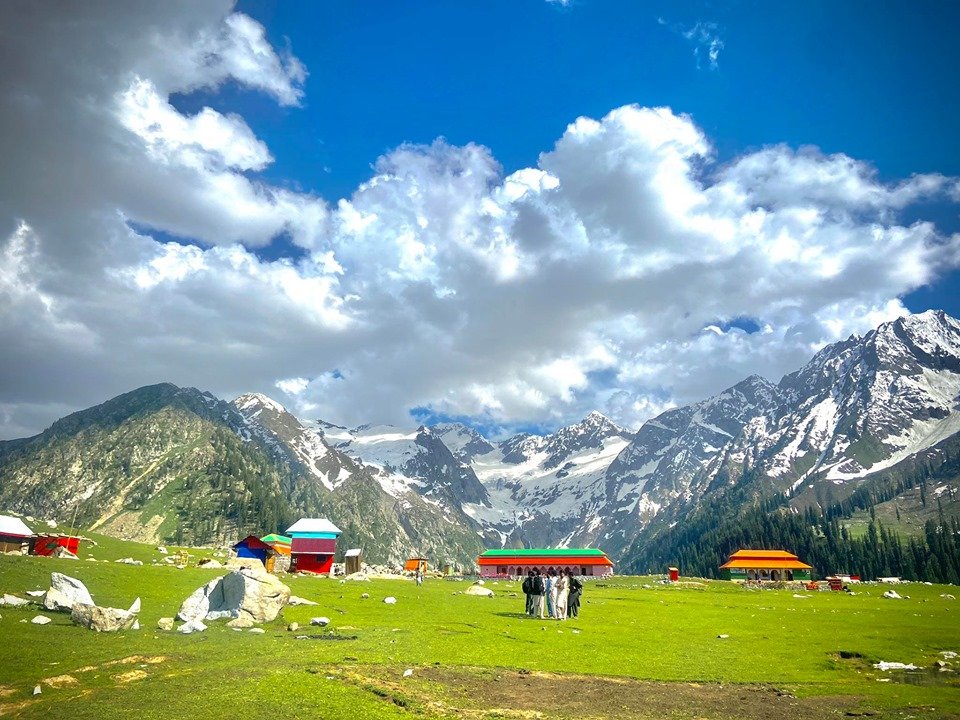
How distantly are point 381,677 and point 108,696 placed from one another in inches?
283

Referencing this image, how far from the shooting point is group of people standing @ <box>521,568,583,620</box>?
1503 inches

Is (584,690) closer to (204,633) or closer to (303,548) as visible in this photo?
(204,633)

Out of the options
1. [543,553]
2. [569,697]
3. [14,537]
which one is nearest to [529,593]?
[569,697]

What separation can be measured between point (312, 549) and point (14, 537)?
50686 millimetres

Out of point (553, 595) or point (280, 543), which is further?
point (280, 543)

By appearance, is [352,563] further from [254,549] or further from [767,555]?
[767,555]

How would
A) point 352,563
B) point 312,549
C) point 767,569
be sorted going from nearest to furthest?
point 352,563 < point 312,549 < point 767,569

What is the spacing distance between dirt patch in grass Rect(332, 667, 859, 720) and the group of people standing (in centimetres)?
1731

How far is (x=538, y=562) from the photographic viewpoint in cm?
18362

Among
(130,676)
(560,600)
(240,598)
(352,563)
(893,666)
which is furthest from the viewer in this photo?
(352,563)

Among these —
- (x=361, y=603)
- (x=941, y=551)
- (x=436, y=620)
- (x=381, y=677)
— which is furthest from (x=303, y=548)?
(x=941, y=551)

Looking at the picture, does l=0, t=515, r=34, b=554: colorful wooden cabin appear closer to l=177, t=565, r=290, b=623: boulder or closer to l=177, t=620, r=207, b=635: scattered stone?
l=177, t=565, r=290, b=623: boulder

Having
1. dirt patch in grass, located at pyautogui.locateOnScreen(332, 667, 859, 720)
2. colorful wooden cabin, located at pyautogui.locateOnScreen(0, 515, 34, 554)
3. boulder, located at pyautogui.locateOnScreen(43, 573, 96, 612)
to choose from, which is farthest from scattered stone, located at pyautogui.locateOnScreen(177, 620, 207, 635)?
colorful wooden cabin, located at pyautogui.locateOnScreen(0, 515, 34, 554)

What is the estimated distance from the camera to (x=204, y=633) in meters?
23.8
